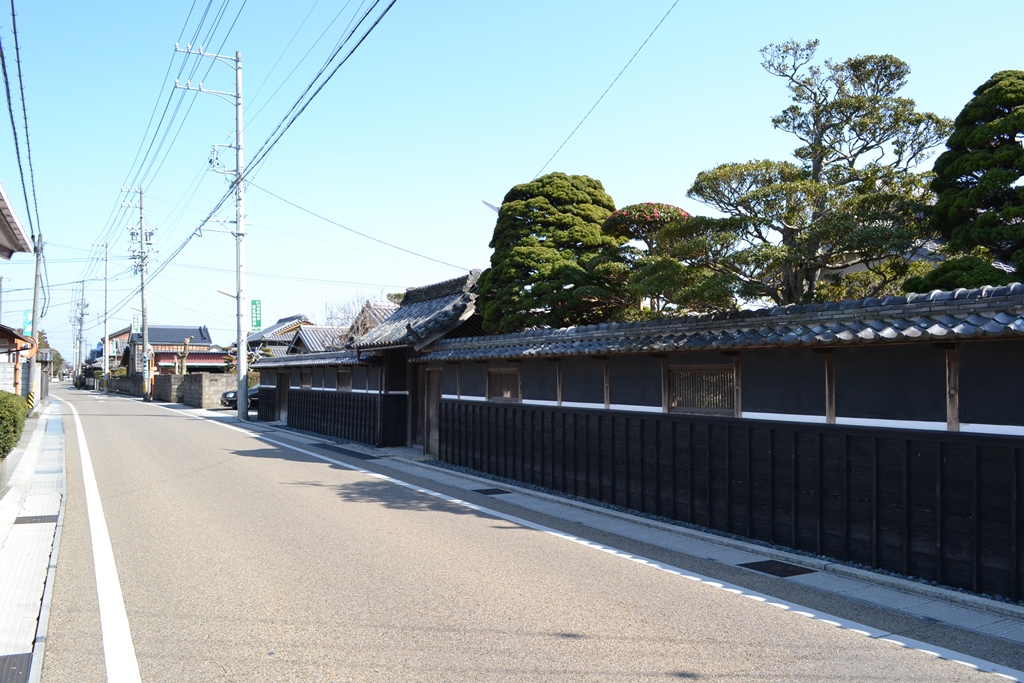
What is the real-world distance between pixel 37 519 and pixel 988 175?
44.8ft

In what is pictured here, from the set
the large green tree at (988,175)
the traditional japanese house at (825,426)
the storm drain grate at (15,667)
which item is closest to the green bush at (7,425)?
the storm drain grate at (15,667)

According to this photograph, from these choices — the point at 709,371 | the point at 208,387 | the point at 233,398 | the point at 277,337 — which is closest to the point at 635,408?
the point at 709,371

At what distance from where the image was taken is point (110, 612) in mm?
6668

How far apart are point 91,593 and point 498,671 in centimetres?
449

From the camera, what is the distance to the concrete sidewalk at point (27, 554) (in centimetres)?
575

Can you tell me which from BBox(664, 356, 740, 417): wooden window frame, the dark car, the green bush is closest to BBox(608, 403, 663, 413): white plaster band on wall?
BBox(664, 356, 740, 417): wooden window frame

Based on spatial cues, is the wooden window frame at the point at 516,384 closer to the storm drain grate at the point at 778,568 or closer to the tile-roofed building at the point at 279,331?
the storm drain grate at the point at 778,568

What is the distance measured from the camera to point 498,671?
529 centimetres

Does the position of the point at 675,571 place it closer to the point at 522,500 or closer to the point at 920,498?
the point at 920,498

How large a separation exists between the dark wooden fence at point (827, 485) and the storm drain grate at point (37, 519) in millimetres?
8289

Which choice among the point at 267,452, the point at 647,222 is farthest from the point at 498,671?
the point at 267,452

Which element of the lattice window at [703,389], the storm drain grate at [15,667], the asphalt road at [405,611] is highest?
the lattice window at [703,389]

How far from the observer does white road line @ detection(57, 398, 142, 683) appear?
17.5 ft

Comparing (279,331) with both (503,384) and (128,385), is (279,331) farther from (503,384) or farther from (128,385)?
(503,384)
